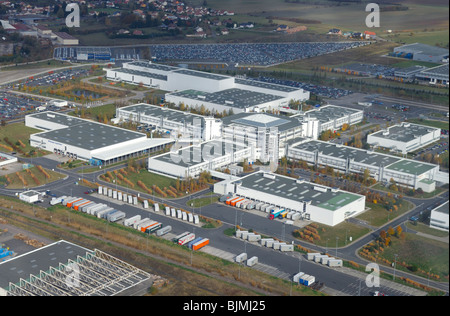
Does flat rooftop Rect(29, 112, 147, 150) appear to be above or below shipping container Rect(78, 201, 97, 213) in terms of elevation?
above

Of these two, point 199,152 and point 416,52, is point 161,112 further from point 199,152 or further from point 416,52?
point 416,52

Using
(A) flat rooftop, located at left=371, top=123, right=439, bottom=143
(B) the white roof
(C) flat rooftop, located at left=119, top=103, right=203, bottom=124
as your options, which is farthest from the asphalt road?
(C) flat rooftop, located at left=119, top=103, right=203, bottom=124

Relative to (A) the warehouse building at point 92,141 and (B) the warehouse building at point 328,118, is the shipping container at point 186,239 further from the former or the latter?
(B) the warehouse building at point 328,118

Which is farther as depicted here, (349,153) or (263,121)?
(263,121)

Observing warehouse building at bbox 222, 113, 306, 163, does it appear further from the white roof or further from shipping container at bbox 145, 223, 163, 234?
shipping container at bbox 145, 223, 163, 234

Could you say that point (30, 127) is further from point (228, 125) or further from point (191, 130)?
point (228, 125)

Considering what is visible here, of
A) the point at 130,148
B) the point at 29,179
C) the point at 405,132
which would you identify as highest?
the point at 405,132

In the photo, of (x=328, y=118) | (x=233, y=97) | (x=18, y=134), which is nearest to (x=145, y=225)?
(x=18, y=134)
